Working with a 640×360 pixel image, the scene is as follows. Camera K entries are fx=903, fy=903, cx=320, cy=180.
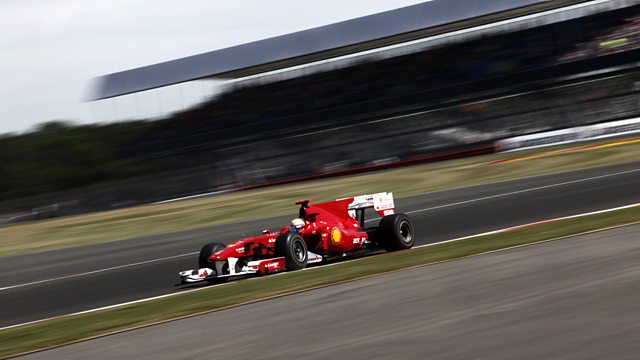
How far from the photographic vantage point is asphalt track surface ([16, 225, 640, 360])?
15.2ft

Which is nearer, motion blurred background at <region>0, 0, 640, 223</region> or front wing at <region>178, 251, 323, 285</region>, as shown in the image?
front wing at <region>178, 251, 323, 285</region>

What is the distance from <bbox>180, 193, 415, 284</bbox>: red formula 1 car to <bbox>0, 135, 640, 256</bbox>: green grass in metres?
8.64

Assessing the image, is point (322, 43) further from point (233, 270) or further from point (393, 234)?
point (233, 270)

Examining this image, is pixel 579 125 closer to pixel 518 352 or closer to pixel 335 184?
pixel 335 184

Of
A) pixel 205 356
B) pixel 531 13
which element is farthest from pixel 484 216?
pixel 531 13

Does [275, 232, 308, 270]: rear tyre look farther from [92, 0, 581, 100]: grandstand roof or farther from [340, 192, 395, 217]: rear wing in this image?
[92, 0, 581, 100]: grandstand roof

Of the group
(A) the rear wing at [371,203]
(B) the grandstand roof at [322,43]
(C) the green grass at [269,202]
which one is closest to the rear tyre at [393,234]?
(A) the rear wing at [371,203]

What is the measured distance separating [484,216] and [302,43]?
2684 centimetres

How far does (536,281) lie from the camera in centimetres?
624

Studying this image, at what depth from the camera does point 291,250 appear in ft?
32.7

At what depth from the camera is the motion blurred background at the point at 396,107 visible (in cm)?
2895

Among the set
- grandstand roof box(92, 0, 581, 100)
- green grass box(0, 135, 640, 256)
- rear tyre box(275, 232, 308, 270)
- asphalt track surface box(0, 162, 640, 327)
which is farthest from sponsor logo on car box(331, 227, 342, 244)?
grandstand roof box(92, 0, 581, 100)

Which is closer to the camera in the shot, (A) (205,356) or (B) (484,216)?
(A) (205,356)

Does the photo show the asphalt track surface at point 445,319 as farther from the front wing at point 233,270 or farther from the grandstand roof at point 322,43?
the grandstand roof at point 322,43
